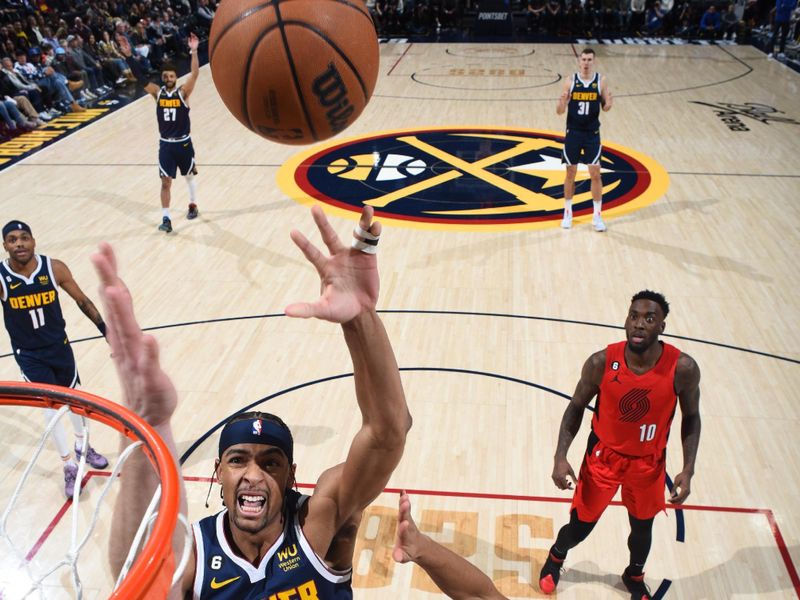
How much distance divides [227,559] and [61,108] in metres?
13.7

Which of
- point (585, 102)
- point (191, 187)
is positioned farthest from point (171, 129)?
point (585, 102)

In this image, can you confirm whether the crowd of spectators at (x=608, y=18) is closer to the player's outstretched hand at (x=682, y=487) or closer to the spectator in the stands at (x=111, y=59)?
the spectator in the stands at (x=111, y=59)

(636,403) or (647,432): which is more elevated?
(636,403)

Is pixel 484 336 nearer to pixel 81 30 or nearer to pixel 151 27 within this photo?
pixel 81 30

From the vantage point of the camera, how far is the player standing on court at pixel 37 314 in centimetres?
438

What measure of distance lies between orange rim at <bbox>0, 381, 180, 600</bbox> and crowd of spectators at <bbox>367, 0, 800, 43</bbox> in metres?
21.1

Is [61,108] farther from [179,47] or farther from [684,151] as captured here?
[684,151]

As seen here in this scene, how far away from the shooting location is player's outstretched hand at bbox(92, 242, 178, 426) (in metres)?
1.76

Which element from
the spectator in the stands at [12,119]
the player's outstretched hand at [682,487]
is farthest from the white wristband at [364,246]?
the spectator in the stands at [12,119]

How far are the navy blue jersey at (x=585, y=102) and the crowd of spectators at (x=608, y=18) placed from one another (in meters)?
14.7

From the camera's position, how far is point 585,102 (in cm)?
758

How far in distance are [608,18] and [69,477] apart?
68.0 ft

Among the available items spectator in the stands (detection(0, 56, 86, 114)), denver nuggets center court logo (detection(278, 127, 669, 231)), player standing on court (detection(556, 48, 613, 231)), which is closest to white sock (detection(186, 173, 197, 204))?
denver nuggets center court logo (detection(278, 127, 669, 231))

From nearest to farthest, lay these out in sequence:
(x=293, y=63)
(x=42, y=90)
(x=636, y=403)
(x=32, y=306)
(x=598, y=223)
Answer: (x=293, y=63) → (x=636, y=403) → (x=32, y=306) → (x=598, y=223) → (x=42, y=90)
